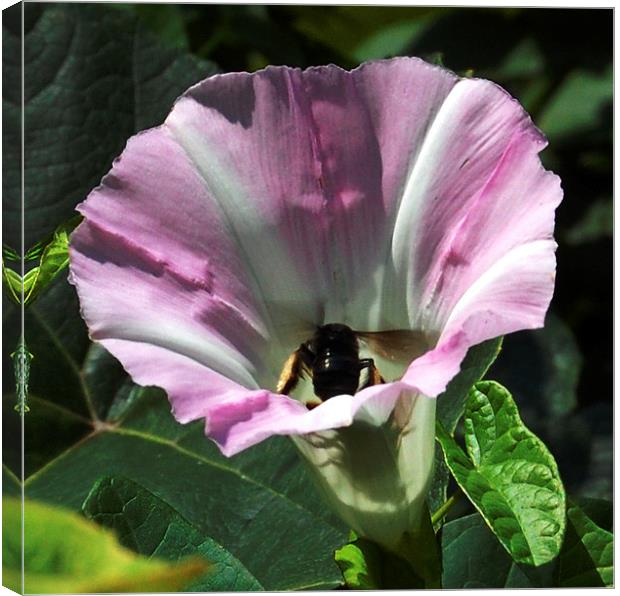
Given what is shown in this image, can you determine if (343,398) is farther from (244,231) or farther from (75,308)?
(75,308)

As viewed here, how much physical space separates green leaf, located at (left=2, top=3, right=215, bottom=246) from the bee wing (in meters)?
0.23

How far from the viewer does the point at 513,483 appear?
76cm

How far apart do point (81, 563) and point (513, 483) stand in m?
0.32

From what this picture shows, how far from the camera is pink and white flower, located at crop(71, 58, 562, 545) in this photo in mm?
714

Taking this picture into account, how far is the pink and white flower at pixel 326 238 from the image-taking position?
0.71 metres

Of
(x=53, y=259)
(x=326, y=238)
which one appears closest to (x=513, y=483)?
(x=326, y=238)

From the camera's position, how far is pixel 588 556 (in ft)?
2.72

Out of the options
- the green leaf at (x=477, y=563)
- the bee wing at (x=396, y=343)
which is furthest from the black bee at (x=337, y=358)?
the green leaf at (x=477, y=563)

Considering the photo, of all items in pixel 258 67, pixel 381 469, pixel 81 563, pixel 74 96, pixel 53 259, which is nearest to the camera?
pixel 81 563

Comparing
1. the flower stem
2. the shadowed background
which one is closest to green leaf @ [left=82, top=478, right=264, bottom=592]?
the shadowed background

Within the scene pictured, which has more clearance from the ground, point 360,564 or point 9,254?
point 9,254

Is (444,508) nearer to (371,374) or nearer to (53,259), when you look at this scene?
(371,374)

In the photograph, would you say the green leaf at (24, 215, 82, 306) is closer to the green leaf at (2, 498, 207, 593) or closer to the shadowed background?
the shadowed background

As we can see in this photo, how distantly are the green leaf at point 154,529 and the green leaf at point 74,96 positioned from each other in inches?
7.3
